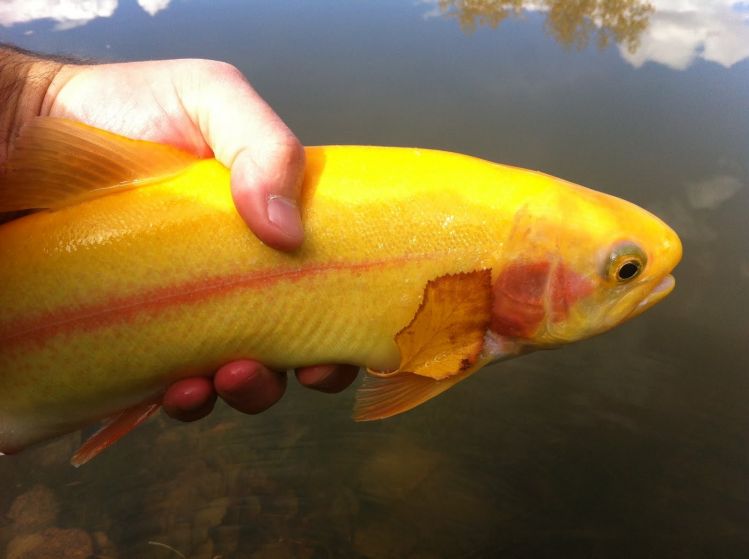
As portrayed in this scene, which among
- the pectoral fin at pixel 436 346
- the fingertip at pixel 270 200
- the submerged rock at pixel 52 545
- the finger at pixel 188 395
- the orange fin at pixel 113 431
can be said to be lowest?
the submerged rock at pixel 52 545

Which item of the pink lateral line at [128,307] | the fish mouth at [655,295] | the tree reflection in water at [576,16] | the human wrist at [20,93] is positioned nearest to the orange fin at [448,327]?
the pink lateral line at [128,307]

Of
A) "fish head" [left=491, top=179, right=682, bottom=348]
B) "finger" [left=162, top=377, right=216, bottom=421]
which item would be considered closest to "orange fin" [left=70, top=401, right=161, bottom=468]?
"finger" [left=162, top=377, right=216, bottom=421]

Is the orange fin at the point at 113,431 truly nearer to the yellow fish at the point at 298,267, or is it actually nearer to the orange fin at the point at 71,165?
the yellow fish at the point at 298,267

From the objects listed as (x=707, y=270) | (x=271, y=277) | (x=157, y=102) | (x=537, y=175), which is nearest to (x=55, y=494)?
(x=157, y=102)

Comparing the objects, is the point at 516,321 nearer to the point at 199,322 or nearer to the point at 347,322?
the point at 347,322

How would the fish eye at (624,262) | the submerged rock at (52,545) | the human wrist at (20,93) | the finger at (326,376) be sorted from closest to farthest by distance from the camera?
the fish eye at (624,262) < the finger at (326,376) < the human wrist at (20,93) < the submerged rock at (52,545)

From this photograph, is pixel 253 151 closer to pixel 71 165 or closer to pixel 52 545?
pixel 71 165

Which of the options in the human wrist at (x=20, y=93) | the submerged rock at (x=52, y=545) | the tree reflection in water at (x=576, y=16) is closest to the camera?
the human wrist at (x=20, y=93)
